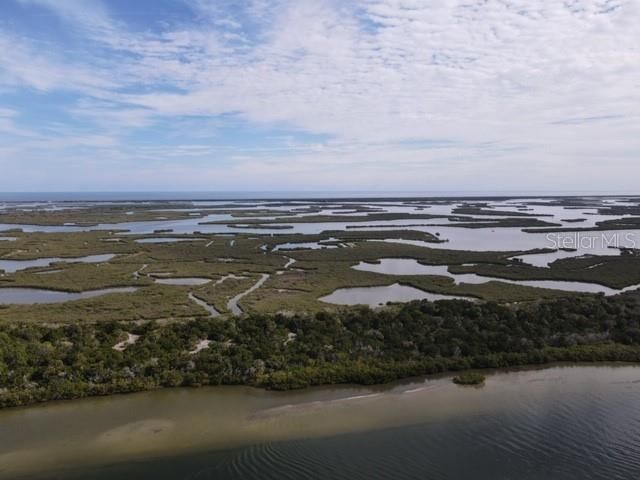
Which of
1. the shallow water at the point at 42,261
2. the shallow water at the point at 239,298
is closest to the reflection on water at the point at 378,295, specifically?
the shallow water at the point at 239,298

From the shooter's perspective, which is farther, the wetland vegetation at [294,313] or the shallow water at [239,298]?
the shallow water at [239,298]

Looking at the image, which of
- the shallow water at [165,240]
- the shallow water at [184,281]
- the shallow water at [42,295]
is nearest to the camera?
the shallow water at [42,295]

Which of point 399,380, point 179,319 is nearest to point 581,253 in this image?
point 399,380

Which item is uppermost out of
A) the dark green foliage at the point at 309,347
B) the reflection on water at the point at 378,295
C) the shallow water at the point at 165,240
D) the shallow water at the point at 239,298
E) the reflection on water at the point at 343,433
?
the shallow water at the point at 165,240

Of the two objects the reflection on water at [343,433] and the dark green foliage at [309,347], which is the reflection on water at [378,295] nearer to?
the dark green foliage at [309,347]

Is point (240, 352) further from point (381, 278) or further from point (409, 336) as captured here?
point (381, 278)

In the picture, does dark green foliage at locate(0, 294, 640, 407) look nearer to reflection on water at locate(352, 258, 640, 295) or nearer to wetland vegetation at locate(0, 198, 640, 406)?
wetland vegetation at locate(0, 198, 640, 406)
